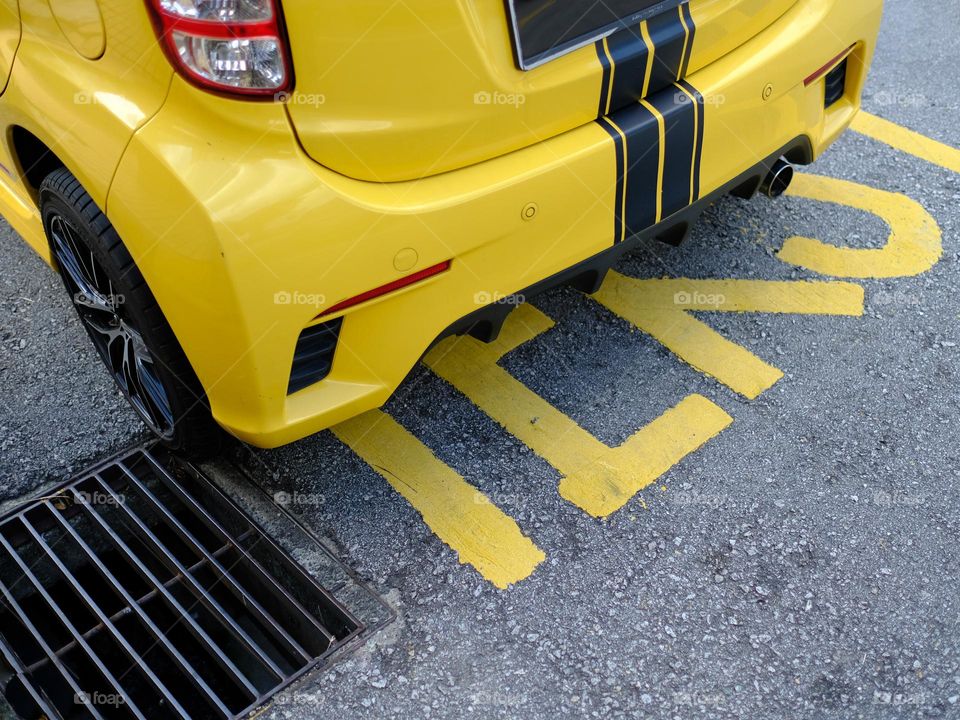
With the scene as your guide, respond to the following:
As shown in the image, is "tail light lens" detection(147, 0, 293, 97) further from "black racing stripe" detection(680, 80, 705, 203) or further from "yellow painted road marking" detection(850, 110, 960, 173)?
"yellow painted road marking" detection(850, 110, 960, 173)

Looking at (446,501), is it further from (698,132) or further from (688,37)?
(688,37)

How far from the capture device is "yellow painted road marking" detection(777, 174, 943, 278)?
10.6ft

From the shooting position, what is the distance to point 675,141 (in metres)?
2.26

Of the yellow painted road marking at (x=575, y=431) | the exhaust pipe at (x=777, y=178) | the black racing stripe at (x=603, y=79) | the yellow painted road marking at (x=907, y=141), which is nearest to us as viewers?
the black racing stripe at (x=603, y=79)

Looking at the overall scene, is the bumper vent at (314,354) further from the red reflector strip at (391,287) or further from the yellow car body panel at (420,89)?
the yellow car body panel at (420,89)

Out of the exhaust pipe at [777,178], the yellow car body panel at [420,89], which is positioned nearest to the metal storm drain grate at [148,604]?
the yellow car body panel at [420,89]

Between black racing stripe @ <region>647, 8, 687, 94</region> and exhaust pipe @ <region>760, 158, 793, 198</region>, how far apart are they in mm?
668

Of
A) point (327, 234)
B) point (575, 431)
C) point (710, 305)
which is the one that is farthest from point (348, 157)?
point (710, 305)

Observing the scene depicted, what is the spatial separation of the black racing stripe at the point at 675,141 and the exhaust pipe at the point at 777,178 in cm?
56

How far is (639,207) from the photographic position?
7.57 ft

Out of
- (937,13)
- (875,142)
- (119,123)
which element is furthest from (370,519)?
(937,13)

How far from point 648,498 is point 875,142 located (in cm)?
210

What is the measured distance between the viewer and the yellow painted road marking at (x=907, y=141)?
3.72 meters

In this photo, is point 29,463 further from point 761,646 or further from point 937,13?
point 937,13
